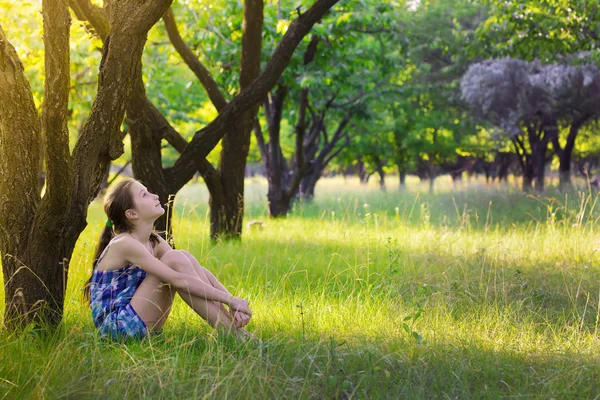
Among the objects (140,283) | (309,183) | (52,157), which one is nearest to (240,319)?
(140,283)

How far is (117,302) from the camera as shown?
4.29m

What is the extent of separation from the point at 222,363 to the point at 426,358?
4.39 ft

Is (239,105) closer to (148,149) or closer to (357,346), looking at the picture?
→ (148,149)

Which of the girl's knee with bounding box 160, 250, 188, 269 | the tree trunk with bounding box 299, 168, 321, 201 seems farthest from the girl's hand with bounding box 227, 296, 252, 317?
the tree trunk with bounding box 299, 168, 321, 201

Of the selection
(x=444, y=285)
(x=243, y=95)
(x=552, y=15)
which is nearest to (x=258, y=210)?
(x=552, y=15)

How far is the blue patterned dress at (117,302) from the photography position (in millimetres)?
4203

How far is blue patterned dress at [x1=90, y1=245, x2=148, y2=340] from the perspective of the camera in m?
4.20

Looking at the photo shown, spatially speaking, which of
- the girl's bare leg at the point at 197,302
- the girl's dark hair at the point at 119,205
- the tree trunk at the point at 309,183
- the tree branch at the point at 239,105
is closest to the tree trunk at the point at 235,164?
the tree branch at the point at 239,105

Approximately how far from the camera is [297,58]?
1302 centimetres

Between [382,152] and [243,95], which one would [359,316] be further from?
[382,152]

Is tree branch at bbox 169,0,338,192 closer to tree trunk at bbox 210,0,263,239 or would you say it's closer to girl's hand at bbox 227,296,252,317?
tree trunk at bbox 210,0,263,239

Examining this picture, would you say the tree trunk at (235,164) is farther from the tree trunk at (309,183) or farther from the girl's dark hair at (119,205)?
the tree trunk at (309,183)

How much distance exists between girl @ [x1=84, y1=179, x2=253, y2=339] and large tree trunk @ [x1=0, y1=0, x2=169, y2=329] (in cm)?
33

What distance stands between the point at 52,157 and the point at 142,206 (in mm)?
683
